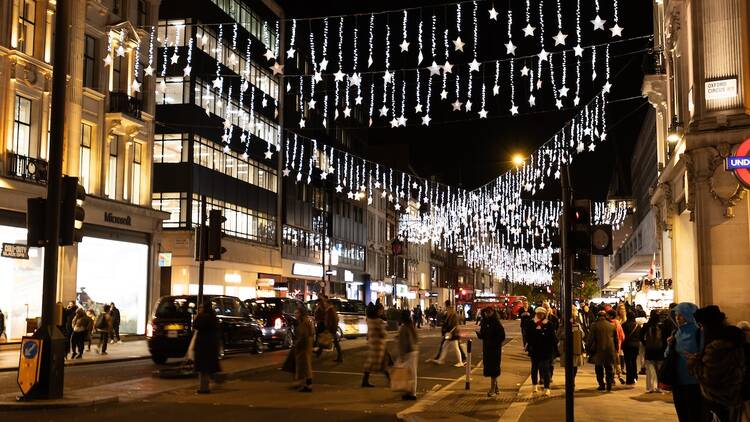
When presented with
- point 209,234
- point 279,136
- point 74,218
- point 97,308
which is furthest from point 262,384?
point 279,136

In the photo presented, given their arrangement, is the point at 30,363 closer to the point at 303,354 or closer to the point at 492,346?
the point at 303,354

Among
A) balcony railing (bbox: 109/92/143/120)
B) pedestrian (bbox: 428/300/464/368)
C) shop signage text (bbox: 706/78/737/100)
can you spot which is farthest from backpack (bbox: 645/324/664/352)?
balcony railing (bbox: 109/92/143/120)

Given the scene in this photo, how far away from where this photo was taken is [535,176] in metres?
38.2

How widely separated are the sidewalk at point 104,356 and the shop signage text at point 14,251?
128 inches

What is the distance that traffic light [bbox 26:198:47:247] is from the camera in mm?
13898

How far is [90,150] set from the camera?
34.3 metres

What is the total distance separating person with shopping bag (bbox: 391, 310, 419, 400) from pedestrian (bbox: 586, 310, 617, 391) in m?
4.31

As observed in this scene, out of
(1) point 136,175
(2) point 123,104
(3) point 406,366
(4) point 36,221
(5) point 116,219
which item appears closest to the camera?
(4) point 36,221

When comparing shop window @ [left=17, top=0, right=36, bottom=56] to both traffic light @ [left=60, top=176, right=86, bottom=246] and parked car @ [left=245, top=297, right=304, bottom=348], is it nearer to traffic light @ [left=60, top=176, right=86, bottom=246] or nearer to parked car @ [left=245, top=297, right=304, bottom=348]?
parked car @ [left=245, top=297, right=304, bottom=348]

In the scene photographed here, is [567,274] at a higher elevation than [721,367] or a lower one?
higher

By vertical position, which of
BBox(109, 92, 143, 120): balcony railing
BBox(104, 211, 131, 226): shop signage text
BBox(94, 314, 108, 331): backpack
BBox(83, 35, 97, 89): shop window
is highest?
BBox(83, 35, 97, 89): shop window

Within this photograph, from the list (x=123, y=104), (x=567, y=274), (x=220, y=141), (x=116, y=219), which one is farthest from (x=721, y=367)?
(x=220, y=141)

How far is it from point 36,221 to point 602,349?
37.7 ft

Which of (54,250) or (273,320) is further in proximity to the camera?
(273,320)
